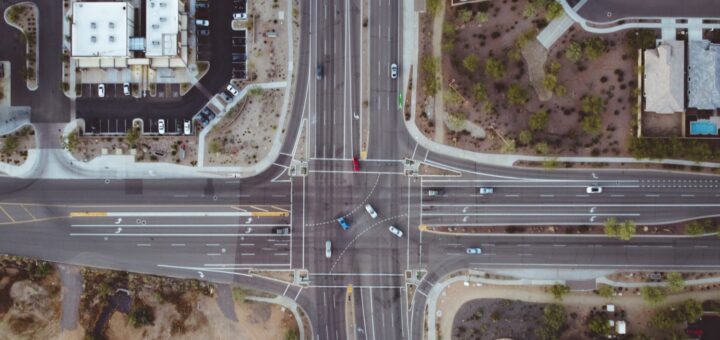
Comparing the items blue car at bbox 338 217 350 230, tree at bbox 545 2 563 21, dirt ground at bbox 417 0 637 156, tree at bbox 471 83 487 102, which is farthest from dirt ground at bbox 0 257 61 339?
tree at bbox 545 2 563 21

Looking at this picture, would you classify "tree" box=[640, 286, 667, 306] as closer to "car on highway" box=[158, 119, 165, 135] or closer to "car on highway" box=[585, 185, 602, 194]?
"car on highway" box=[585, 185, 602, 194]

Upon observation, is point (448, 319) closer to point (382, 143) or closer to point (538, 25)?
point (382, 143)

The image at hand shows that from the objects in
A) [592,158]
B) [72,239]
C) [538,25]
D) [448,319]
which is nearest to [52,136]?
[72,239]

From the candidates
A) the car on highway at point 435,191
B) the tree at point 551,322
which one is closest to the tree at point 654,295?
the tree at point 551,322

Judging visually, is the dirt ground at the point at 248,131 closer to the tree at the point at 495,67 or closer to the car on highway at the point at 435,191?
the car on highway at the point at 435,191

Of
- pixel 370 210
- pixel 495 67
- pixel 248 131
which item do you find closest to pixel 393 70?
pixel 495 67
